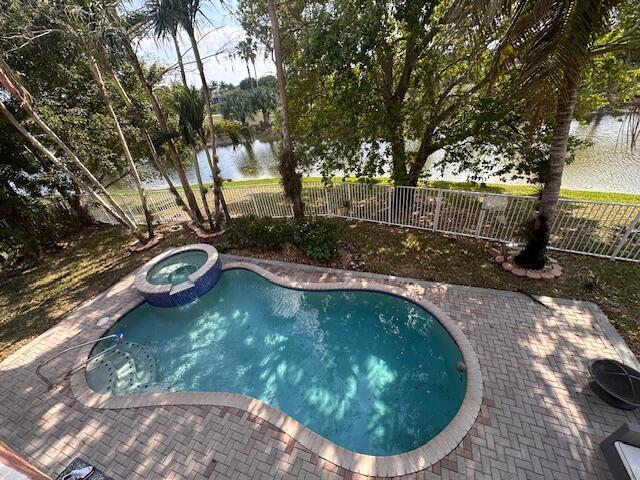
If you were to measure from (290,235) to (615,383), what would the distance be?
684cm

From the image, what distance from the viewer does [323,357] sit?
5230 mm

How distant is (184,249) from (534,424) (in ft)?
28.5

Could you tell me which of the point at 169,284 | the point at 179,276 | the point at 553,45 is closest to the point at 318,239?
the point at 179,276

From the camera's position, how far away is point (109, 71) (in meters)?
6.85

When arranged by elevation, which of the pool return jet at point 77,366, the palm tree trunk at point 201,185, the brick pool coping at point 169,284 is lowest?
the pool return jet at point 77,366

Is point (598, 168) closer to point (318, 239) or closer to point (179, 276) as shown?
point (318, 239)

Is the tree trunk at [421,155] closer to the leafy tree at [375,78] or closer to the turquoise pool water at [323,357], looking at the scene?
the leafy tree at [375,78]

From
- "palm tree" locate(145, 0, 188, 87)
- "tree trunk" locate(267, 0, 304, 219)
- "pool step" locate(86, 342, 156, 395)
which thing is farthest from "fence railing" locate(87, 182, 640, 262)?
"pool step" locate(86, 342, 156, 395)

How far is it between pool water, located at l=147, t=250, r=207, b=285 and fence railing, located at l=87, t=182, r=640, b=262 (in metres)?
3.05

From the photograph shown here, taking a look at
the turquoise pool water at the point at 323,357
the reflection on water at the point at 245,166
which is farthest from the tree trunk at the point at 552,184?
the reflection on water at the point at 245,166

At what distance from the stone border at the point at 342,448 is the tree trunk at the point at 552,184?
263cm

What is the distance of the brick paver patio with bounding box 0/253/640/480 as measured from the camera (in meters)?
3.42

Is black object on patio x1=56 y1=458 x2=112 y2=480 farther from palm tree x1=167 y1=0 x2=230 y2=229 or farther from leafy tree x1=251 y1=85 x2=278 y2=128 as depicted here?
leafy tree x1=251 y1=85 x2=278 y2=128

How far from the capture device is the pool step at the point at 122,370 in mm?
5102
